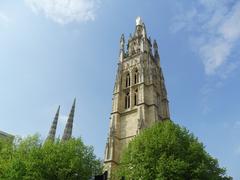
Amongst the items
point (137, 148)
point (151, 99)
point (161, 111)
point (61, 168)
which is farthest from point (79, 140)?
point (161, 111)

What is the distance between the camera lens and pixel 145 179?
749 inches

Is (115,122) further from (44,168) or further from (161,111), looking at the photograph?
(44,168)

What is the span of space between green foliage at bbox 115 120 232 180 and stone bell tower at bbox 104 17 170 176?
756 centimetres

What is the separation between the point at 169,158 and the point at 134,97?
19.4 meters

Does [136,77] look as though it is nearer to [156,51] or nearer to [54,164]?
[156,51]

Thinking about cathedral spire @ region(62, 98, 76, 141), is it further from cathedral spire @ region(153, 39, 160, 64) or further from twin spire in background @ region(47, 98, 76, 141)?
cathedral spire @ region(153, 39, 160, 64)

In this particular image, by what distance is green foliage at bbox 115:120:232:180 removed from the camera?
61.4 feet

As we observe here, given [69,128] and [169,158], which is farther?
[69,128]

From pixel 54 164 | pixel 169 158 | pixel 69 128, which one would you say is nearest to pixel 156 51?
pixel 69 128

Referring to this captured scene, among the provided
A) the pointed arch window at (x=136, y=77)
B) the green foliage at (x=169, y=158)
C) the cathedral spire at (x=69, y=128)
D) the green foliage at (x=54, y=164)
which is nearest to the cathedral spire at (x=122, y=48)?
the pointed arch window at (x=136, y=77)

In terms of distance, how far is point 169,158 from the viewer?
19.4m

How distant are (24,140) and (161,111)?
21513 millimetres

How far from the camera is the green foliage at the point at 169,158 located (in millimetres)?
18703

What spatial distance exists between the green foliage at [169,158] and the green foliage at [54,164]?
10.8 feet
